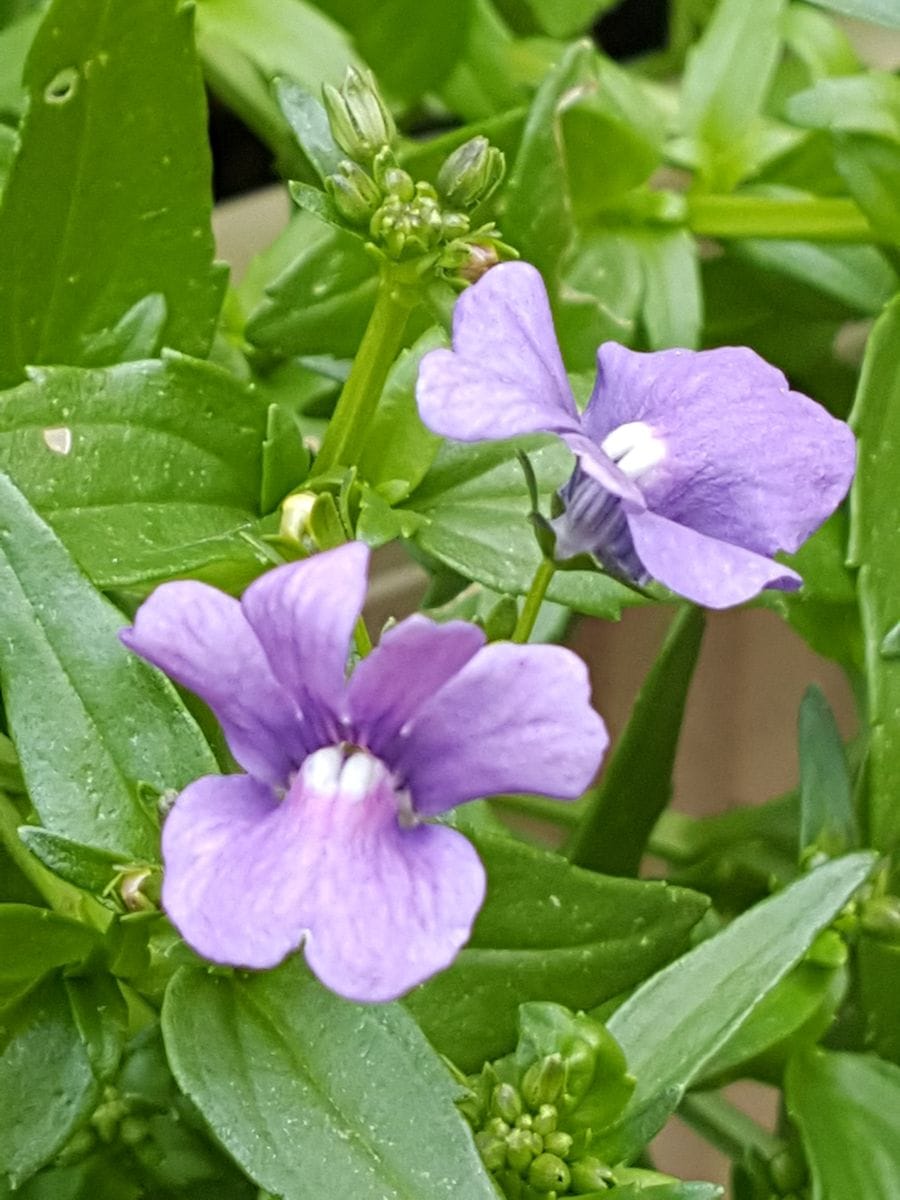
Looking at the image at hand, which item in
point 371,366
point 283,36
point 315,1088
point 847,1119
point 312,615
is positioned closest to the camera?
point 312,615

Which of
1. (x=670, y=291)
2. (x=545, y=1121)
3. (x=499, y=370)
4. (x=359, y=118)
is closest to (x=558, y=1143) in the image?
(x=545, y=1121)

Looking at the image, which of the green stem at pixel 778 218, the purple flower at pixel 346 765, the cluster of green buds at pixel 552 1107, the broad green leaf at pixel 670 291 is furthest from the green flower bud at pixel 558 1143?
→ the green stem at pixel 778 218

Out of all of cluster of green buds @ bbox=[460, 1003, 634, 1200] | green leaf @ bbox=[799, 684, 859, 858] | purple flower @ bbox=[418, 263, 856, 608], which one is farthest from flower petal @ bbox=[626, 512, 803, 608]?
green leaf @ bbox=[799, 684, 859, 858]

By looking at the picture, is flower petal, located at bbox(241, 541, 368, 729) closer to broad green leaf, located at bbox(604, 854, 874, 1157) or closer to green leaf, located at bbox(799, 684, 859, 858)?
broad green leaf, located at bbox(604, 854, 874, 1157)

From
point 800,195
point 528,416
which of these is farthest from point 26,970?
point 800,195

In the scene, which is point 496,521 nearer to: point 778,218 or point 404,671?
point 404,671

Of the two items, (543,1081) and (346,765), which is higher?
(346,765)
